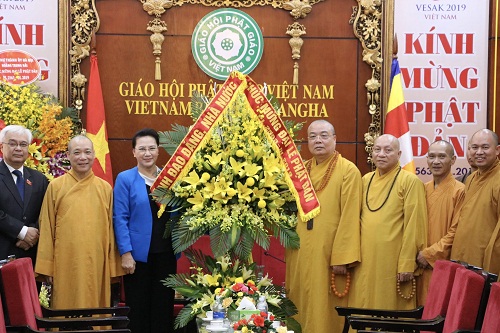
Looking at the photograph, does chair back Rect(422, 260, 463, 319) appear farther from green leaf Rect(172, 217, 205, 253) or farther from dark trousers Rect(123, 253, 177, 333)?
dark trousers Rect(123, 253, 177, 333)

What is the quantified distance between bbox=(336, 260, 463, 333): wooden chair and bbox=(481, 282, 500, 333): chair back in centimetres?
47

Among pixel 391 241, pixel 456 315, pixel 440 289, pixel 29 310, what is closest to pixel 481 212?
pixel 391 241

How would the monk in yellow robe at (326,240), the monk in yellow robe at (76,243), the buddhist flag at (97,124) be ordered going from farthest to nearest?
1. the buddhist flag at (97,124)
2. the monk in yellow robe at (326,240)
3. the monk in yellow robe at (76,243)

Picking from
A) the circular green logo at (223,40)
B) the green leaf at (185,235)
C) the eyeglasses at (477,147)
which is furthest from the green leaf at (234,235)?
the circular green logo at (223,40)

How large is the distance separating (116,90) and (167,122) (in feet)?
1.57

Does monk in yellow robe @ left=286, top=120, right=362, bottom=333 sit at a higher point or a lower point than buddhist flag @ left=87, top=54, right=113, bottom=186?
lower

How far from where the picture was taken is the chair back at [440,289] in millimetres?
3424

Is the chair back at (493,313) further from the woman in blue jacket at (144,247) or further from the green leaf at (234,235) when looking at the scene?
the woman in blue jacket at (144,247)

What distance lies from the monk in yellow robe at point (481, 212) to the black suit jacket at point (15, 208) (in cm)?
241

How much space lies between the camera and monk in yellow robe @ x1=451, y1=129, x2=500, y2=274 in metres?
4.16

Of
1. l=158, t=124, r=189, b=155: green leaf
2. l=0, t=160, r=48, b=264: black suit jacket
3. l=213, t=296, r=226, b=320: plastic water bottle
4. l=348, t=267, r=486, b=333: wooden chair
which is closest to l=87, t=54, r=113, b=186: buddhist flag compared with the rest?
l=0, t=160, r=48, b=264: black suit jacket

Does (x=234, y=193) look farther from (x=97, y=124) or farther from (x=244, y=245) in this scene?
(x=97, y=124)

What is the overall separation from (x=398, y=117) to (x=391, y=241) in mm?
1611

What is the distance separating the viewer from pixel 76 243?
4.27 metres
